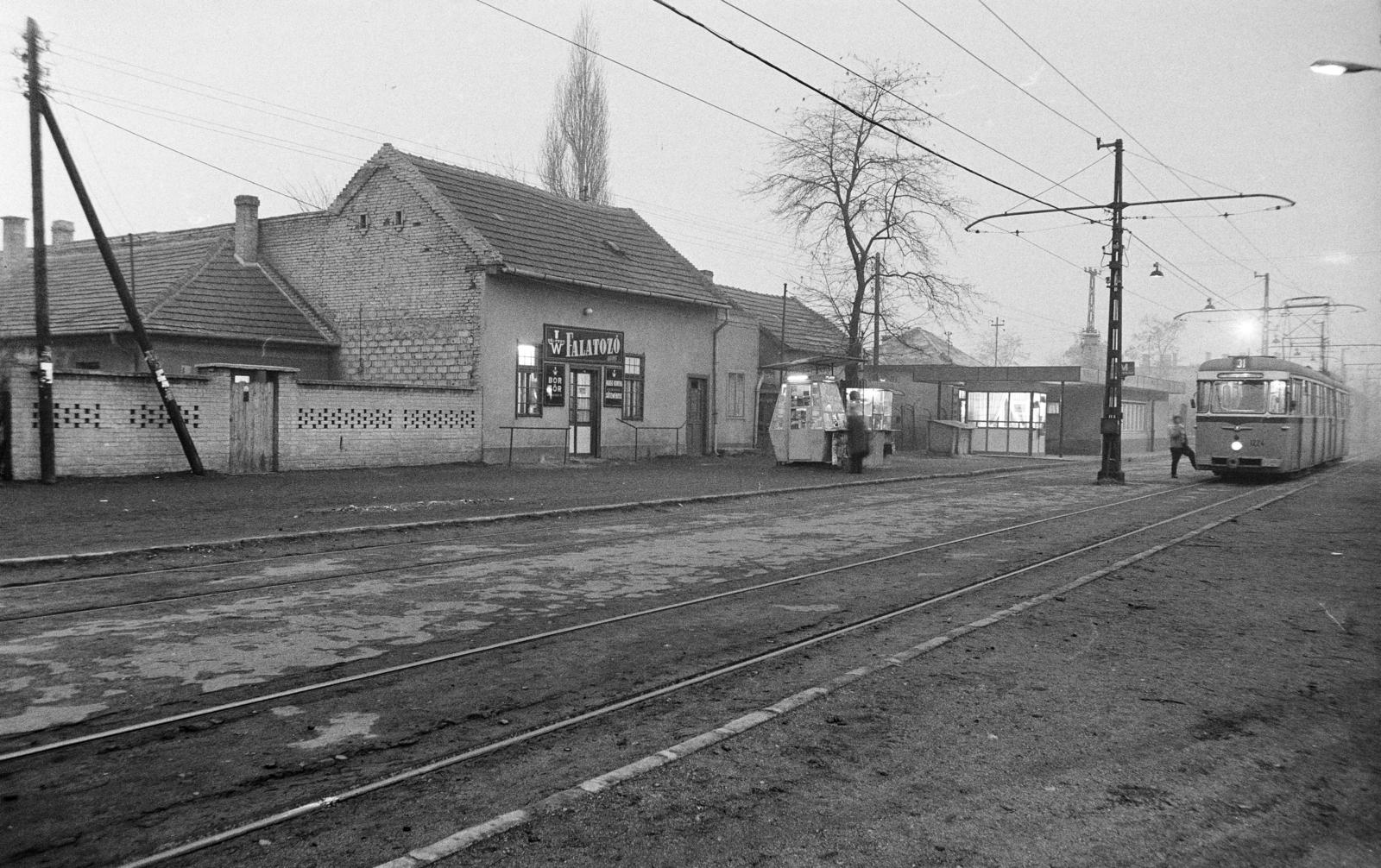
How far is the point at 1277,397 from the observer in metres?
24.0

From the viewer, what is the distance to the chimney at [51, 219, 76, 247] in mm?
32812

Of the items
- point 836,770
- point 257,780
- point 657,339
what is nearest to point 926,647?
point 836,770

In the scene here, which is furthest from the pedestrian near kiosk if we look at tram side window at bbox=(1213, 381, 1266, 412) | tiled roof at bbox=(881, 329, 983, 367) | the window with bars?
tiled roof at bbox=(881, 329, 983, 367)

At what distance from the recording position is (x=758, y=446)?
112ft

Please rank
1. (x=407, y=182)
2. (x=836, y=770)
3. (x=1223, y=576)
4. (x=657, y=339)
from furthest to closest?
(x=657, y=339), (x=407, y=182), (x=1223, y=576), (x=836, y=770)

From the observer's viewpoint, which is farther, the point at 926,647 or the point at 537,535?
the point at 537,535

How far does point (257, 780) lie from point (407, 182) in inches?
892

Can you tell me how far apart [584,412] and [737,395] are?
756 centimetres

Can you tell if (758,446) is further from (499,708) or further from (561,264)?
(499,708)

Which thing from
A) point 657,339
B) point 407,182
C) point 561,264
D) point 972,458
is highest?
point 407,182

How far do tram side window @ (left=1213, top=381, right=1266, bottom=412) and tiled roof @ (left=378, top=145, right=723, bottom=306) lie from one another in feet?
47.1

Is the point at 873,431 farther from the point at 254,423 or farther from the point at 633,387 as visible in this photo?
the point at 254,423

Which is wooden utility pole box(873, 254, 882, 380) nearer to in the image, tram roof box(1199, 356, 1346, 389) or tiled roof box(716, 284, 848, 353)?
tiled roof box(716, 284, 848, 353)

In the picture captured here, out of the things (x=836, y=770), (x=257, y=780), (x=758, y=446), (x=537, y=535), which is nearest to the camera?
(x=257, y=780)
